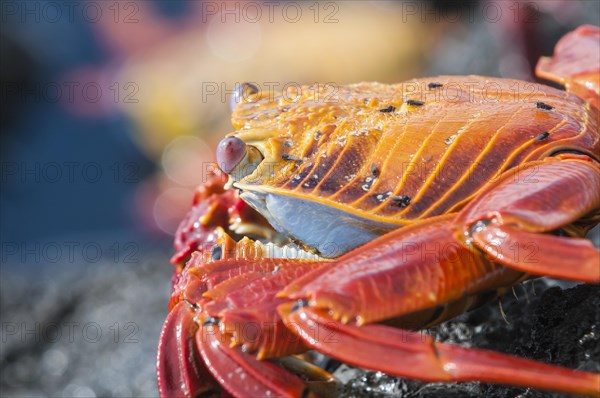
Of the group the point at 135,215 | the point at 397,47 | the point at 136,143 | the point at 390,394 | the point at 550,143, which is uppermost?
the point at 550,143

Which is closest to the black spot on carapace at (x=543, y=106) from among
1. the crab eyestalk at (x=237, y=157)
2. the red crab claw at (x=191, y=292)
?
the crab eyestalk at (x=237, y=157)

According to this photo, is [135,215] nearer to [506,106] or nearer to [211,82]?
[211,82]

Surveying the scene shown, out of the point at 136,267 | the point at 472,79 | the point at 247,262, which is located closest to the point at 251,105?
the point at 247,262

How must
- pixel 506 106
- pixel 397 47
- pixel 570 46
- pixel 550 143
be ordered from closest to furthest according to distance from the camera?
1. pixel 550 143
2. pixel 506 106
3. pixel 570 46
4. pixel 397 47

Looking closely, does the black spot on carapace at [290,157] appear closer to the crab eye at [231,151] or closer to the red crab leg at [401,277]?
the crab eye at [231,151]

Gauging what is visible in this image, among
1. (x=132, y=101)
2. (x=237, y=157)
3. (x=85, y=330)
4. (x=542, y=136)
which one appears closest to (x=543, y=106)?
(x=542, y=136)

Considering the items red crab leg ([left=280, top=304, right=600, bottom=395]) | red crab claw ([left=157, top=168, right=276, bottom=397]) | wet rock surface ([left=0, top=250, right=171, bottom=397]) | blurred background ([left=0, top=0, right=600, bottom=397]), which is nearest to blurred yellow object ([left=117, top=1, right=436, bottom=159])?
blurred background ([left=0, top=0, right=600, bottom=397])
